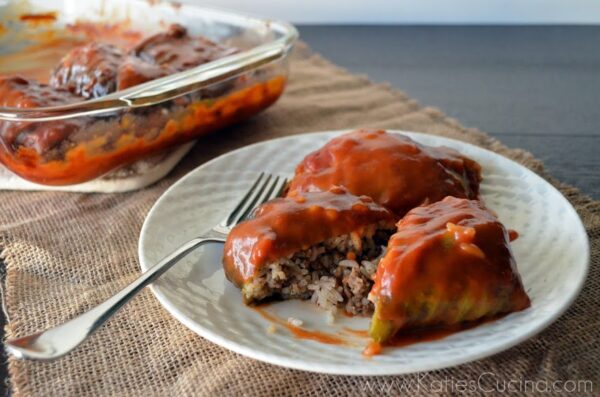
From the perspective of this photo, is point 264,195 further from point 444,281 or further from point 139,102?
point 444,281

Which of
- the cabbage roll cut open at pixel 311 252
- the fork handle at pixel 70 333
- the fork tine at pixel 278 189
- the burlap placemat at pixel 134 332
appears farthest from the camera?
the fork tine at pixel 278 189

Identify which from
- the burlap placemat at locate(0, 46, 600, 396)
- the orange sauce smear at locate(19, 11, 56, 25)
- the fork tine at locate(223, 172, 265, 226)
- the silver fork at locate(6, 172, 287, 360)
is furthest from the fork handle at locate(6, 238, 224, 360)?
the orange sauce smear at locate(19, 11, 56, 25)

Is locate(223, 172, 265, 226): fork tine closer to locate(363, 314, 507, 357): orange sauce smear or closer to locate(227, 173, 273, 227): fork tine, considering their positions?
locate(227, 173, 273, 227): fork tine

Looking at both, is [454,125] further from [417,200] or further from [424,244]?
[424,244]

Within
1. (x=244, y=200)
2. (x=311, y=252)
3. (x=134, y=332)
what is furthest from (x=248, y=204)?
(x=134, y=332)

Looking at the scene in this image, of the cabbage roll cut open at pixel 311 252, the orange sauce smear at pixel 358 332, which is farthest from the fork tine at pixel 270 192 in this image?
the orange sauce smear at pixel 358 332

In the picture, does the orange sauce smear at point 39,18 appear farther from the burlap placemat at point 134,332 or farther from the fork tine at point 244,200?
the fork tine at point 244,200
